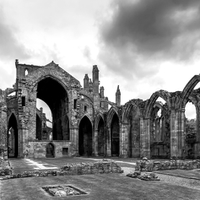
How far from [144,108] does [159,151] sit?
4575 mm

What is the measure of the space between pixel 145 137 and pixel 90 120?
12.3 meters

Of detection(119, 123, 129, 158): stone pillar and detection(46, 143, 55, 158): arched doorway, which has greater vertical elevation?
detection(119, 123, 129, 158): stone pillar

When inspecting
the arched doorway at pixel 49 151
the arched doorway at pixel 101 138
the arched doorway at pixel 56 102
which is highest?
the arched doorway at pixel 56 102

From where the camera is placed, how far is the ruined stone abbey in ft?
80.9

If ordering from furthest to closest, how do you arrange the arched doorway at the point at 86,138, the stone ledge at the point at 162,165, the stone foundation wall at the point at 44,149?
the arched doorway at the point at 86,138 < the stone foundation wall at the point at 44,149 < the stone ledge at the point at 162,165

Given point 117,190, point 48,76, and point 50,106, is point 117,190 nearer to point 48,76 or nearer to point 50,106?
point 48,76

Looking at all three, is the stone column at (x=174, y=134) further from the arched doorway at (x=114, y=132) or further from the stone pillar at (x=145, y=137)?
the arched doorway at (x=114, y=132)

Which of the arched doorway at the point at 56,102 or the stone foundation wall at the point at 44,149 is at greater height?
the arched doorway at the point at 56,102

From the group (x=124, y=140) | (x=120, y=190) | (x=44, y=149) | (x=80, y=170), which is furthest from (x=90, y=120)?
(x=120, y=190)

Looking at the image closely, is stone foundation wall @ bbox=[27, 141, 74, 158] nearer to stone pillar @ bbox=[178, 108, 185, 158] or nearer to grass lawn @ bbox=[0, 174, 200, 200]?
stone pillar @ bbox=[178, 108, 185, 158]

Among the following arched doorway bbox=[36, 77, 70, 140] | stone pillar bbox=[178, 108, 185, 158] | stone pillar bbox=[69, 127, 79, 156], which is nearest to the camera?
stone pillar bbox=[178, 108, 185, 158]

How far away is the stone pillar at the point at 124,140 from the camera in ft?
97.0

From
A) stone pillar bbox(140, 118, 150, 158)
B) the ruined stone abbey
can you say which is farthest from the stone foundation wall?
stone pillar bbox(140, 118, 150, 158)

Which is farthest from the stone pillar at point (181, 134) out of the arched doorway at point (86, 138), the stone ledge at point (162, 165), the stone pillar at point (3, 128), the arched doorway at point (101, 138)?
the arched doorway at point (86, 138)
